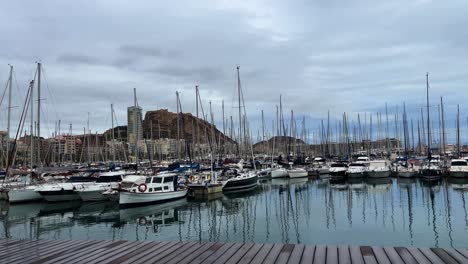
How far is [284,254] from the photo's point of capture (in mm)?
9453

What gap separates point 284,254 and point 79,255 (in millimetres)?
5429

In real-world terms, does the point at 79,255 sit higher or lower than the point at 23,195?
higher

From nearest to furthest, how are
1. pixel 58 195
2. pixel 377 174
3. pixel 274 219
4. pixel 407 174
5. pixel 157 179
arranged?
1. pixel 274 219
2. pixel 157 179
3. pixel 58 195
4. pixel 407 174
5. pixel 377 174

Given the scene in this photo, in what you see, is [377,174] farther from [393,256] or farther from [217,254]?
[217,254]

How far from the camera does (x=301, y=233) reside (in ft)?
75.3

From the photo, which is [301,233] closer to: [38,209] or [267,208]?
[267,208]

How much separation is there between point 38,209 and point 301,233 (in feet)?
88.0

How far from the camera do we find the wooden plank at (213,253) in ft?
30.4

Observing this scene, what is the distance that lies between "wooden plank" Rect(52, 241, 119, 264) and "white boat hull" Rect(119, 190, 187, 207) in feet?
81.1

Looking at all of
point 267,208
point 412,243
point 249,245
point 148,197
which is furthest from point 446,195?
point 249,245

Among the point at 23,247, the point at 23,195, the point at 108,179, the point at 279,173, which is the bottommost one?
the point at 279,173

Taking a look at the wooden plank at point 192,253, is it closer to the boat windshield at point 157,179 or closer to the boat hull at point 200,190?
the boat windshield at point 157,179

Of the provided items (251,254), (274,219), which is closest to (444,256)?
(251,254)

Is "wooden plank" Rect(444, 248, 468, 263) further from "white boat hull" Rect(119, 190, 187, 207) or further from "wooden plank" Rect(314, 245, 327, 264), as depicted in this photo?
"white boat hull" Rect(119, 190, 187, 207)
